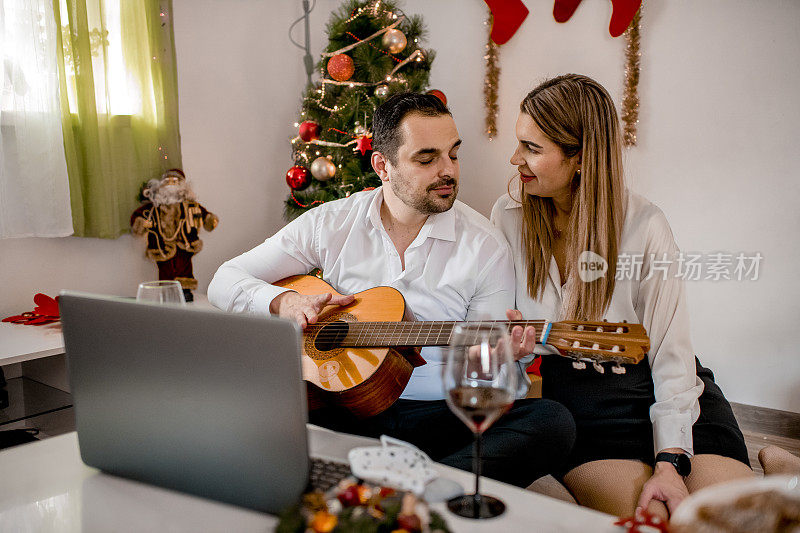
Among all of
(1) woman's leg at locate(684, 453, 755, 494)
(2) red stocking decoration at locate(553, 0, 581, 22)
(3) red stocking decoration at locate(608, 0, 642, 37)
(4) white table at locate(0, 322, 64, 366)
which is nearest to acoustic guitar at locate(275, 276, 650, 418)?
(1) woman's leg at locate(684, 453, 755, 494)

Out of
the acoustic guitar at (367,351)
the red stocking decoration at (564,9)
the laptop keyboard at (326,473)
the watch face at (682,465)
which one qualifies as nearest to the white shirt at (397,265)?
the acoustic guitar at (367,351)

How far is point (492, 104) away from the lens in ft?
11.1

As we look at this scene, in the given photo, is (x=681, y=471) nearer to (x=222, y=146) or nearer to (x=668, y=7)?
(x=668, y=7)

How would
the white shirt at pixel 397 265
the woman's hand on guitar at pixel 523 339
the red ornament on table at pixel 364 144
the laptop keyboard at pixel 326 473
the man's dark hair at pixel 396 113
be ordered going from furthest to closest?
the red ornament on table at pixel 364 144, the man's dark hair at pixel 396 113, the white shirt at pixel 397 265, the woman's hand on guitar at pixel 523 339, the laptop keyboard at pixel 326 473

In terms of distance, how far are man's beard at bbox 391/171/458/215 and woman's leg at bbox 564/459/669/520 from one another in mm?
820

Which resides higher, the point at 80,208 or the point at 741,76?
the point at 741,76

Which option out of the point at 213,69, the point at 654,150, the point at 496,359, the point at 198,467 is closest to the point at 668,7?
the point at 654,150

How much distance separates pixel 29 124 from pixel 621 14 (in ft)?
8.58

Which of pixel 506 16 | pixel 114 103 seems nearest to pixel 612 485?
pixel 114 103

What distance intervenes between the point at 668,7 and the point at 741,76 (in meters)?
0.46

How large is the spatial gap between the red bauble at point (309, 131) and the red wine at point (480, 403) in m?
2.42

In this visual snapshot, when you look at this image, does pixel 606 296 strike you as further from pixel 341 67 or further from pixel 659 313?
pixel 341 67

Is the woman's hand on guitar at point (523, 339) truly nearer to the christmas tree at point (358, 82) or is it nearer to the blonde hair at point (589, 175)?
the blonde hair at point (589, 175)

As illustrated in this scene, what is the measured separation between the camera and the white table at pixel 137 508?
0.71 metres
